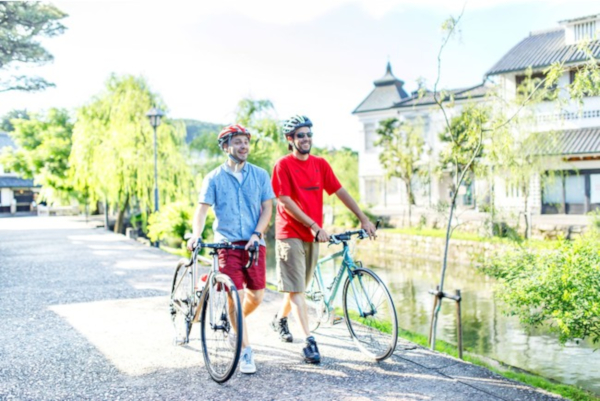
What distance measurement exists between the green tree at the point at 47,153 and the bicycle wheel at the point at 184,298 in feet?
74.0

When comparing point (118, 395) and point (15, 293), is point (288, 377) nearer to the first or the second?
point (118, 395)

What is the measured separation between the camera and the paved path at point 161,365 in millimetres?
3746

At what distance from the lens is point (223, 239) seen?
4.32m

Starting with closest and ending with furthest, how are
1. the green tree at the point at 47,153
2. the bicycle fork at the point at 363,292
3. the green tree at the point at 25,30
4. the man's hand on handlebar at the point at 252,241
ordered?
the man's hand on handlebar at the point at 252,241 → the bicycle fork at the point at 363,292 → the green tree at the point at 25,30 → the green tree at the point at 47,153

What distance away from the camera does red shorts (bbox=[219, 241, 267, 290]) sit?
168 inches

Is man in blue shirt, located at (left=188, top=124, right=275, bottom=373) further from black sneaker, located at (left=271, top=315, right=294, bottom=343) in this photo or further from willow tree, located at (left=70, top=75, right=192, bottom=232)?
willow tree, located at (left=70, top=75, right=192, bottom=232)

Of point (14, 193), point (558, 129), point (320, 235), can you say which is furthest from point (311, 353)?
point (14, 193)

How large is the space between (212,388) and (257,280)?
0.91 meters

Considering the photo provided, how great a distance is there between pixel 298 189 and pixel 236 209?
0.56 m

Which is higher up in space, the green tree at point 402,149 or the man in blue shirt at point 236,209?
the green tree at point 402,149

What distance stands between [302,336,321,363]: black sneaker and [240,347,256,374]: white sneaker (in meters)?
0.43

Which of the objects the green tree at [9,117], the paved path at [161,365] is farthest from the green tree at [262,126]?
the green tree at [9,117]

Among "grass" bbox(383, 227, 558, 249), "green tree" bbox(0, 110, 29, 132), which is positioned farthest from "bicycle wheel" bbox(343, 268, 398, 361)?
"green tree" bbox(0, 110, 29, 132)

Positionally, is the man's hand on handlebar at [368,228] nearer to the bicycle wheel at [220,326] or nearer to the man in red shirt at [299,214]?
the man in red shirt at [299,214]
